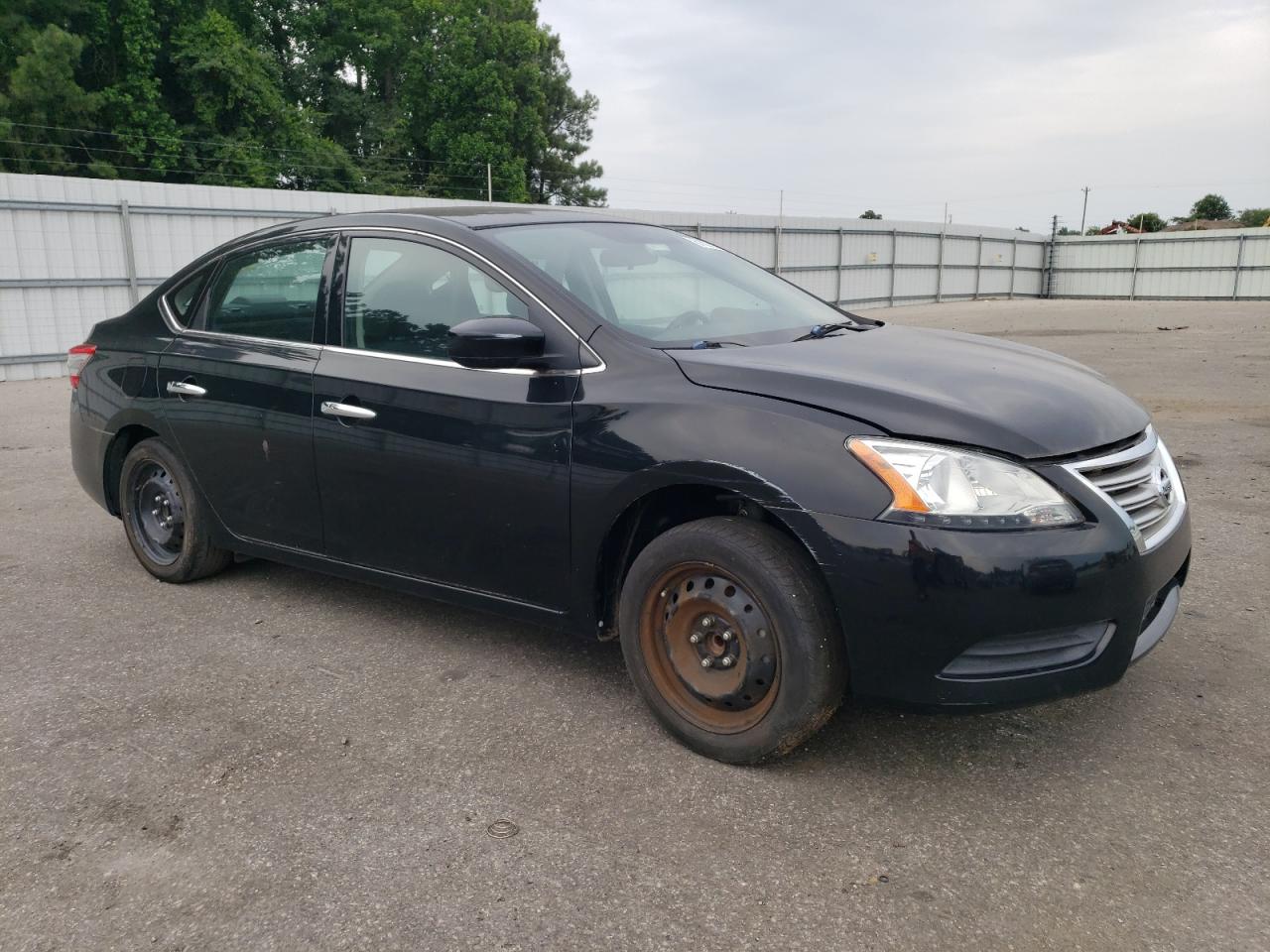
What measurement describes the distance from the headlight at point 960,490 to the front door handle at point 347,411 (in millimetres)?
1800

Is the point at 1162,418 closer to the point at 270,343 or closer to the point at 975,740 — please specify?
the point at 975,740

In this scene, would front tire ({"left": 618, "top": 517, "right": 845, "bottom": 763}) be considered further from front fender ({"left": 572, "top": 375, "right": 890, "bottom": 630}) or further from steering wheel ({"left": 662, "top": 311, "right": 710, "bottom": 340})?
steering wheel ({"left": 662, "top": 311, "right": 710, "bottom": 340})

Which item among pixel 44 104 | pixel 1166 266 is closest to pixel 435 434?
pixel 44 104

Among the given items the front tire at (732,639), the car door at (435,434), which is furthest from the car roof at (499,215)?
the front tire at (732,639)

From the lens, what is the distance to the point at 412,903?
235 cm

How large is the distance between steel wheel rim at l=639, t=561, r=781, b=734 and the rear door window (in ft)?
6.05

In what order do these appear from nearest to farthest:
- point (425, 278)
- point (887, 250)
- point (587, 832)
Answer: point (587, 832)
point (425, 278)
point (887, 250)

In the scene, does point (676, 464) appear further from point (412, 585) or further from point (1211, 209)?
point (1211, 209)

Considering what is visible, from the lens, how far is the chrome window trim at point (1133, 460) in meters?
2.69

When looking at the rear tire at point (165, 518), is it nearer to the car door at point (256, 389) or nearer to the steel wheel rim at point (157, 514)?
the steel wheel rim at point (157, 514)

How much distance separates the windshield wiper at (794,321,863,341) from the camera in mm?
3532

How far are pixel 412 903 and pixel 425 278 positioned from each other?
2.11 metres

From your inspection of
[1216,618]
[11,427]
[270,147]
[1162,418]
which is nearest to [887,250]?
[270,147]

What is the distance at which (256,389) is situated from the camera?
158 inches
